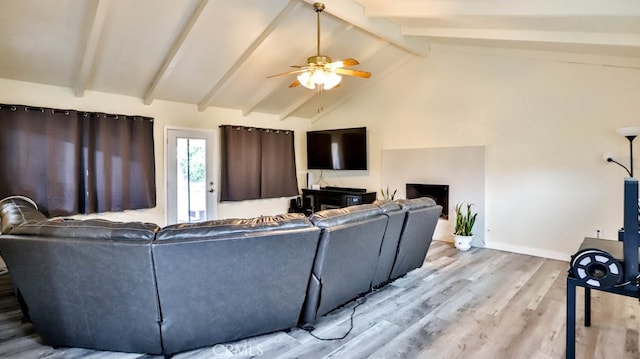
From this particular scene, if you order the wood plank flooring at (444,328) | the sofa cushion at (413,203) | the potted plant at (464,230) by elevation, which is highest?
the sofa cushion at (413,203)

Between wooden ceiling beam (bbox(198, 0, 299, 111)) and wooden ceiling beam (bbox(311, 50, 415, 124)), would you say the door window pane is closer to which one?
wooden ceiling beam (bbox(198, 0, 299, 111))

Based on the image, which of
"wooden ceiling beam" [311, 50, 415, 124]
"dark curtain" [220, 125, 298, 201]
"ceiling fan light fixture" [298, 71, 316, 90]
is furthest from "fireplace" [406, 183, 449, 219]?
"ceiling fan light fixture" [298, 71, 316, 90]

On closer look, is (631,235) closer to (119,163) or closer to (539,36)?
(539,36)

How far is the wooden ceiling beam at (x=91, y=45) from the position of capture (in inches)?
132

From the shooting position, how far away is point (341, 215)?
264 centimetres

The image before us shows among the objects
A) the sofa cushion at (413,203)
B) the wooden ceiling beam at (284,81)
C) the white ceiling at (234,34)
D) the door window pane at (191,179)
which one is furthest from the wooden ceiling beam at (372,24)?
the door window pane at (191,179)

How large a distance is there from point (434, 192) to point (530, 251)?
1669 mm

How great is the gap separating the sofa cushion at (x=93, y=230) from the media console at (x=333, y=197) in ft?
15.4

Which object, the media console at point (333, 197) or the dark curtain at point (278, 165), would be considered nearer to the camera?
the media console at point (333, 197)

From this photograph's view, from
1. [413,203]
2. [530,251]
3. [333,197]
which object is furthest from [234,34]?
[530,251]

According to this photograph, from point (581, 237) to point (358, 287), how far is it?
3442mm

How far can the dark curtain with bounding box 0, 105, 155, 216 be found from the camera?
412 cm

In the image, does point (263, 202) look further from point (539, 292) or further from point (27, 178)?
point (539, 292)

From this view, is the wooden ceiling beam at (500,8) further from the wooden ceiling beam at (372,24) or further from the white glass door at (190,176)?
the white glass door at (190,176)
